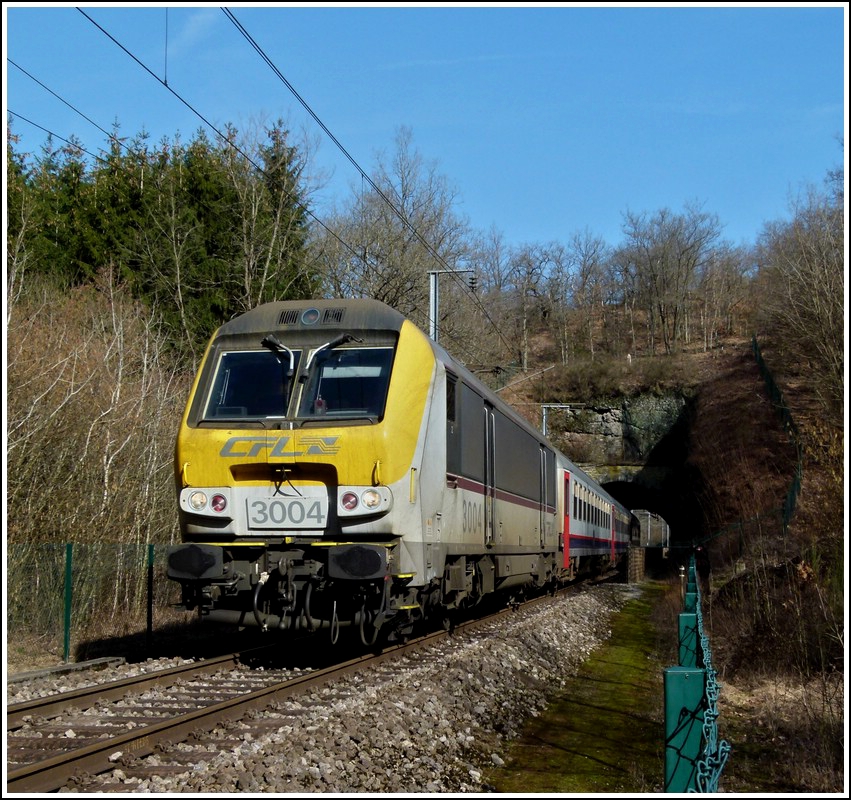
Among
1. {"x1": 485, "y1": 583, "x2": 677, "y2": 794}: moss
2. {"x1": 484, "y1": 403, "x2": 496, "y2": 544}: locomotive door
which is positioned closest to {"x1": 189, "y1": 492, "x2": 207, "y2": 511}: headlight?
{"x1": 485, "y1": 583, "x2": 677, "y2": 794}: moss

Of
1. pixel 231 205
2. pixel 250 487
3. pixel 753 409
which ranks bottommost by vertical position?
pixel 250 487

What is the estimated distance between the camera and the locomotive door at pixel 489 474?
13.0m

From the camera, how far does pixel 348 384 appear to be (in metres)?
10.0

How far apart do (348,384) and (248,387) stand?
43.8 inches

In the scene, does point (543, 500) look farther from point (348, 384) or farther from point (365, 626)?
point (348, 384)

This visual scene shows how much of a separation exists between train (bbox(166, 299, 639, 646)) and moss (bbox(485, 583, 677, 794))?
1.98m

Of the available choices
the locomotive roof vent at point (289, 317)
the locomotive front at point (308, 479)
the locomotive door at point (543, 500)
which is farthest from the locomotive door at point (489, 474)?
the locomotive door at point (543, 500)

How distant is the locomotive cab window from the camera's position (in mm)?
9797

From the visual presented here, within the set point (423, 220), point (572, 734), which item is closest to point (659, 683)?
point (572, 734)

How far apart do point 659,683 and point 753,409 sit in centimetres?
2905

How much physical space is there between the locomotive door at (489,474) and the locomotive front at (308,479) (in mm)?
3084

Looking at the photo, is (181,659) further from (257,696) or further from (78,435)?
(78,435)

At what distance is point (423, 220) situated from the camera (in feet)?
123

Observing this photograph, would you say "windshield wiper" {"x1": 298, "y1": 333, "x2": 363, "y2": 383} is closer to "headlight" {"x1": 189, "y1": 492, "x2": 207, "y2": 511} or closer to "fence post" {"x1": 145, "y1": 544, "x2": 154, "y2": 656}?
"headlight" {"x1": 189, "y1": 492, "x2": 207, "y2": 511}
